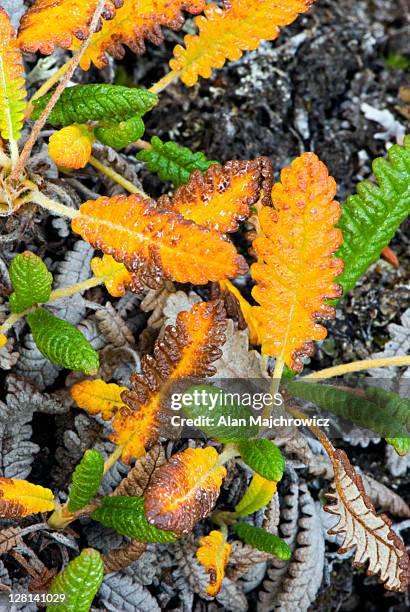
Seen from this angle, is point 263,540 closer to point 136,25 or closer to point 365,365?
point 365,365

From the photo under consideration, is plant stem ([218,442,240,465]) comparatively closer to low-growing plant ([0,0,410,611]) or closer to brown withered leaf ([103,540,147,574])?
low-growing plant ([0,0,410,611])

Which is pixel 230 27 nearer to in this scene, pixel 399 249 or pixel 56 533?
pixel 399 249

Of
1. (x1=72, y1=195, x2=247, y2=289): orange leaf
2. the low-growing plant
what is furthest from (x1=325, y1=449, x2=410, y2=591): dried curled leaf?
(x1=72, y1=195, x2=247, y2=289): orange leaf

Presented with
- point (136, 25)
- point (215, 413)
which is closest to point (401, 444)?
point (215, 413)

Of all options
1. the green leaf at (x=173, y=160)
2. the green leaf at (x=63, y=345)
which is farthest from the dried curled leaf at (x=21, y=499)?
the green leaf at (x=173, y=160)

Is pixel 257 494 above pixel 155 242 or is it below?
below

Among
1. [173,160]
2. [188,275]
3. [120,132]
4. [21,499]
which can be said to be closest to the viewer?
[188,275]
